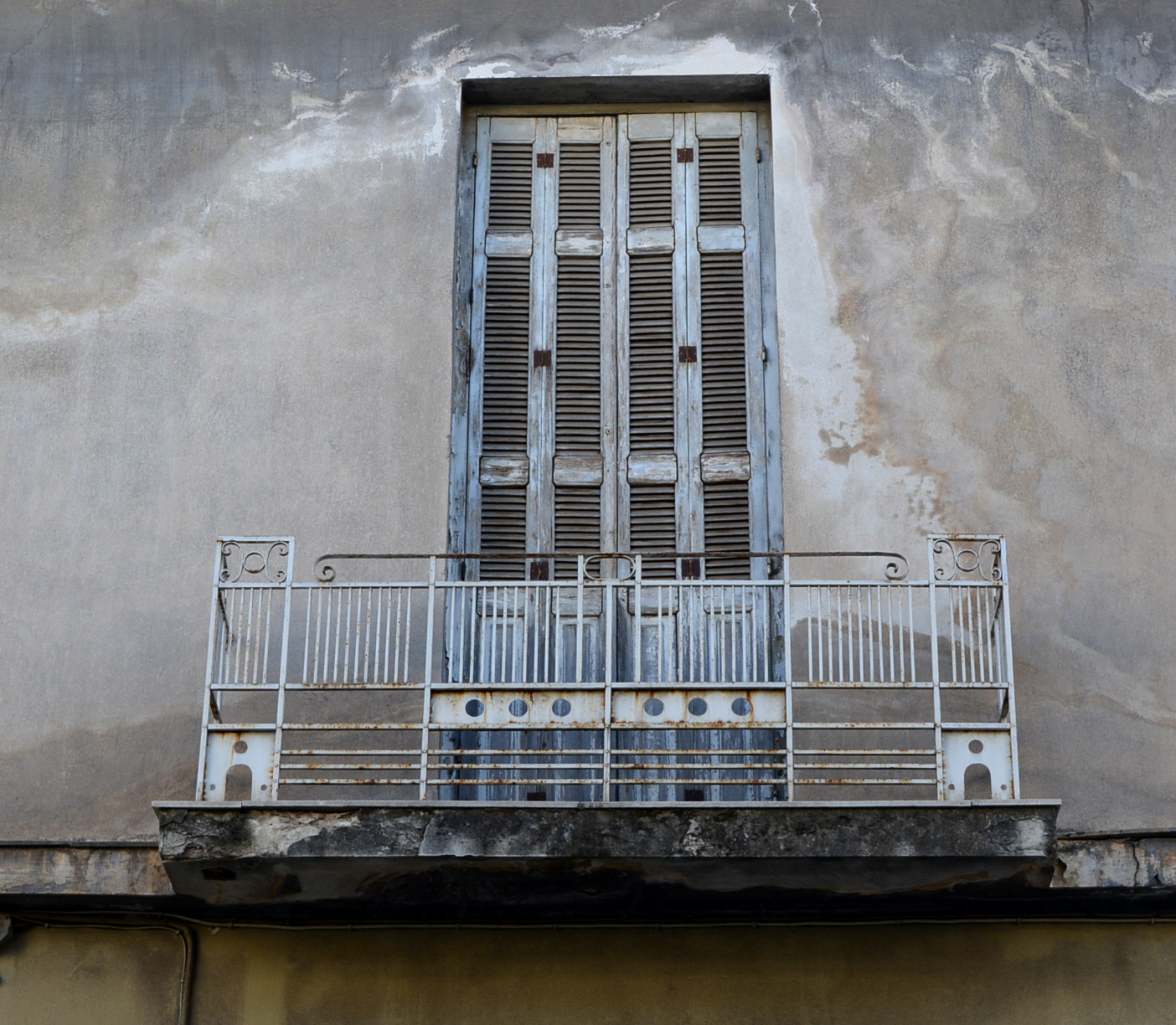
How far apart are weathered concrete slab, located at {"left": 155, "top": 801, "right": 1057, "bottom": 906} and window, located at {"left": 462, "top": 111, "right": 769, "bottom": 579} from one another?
1.92 meters

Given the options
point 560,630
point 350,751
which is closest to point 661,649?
point 560,630

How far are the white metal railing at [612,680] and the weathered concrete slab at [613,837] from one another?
0.18 metres

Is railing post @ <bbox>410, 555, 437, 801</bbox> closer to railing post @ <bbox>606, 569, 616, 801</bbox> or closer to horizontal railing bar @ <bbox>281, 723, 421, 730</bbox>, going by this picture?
horizontal railing bar @ <bbox>281, 723, 421, 730</bbox>

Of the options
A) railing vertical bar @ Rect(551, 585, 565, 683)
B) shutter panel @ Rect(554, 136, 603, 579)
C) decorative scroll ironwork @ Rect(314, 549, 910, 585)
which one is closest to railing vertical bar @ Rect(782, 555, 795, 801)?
decorative scroll ironwork @ Rect(314, 549, 910, 585)

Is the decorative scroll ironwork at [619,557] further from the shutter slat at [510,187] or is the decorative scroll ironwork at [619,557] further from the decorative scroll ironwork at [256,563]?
the shutter slat at [510,187]

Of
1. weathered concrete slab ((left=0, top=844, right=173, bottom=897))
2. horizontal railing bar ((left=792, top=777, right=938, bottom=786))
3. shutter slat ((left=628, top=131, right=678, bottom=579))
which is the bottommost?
weathered concrete slab ((left=0, top=844, right=173, bottom=897))

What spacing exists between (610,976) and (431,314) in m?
3.41

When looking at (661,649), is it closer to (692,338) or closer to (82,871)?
(692,338)

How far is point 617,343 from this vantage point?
985cm

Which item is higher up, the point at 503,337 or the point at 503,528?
the point at 503,337

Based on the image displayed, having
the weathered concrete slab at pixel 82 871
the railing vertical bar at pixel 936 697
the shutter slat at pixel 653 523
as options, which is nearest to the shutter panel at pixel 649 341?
the shutter slat at pixel 653 523

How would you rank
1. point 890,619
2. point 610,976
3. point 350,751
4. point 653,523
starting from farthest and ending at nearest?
point 653,523, point 610,976, point 890,619, point 350,751

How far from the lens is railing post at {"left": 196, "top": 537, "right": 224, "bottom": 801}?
798 centimetres

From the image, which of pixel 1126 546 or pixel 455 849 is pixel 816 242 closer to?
pixel 1126 546
